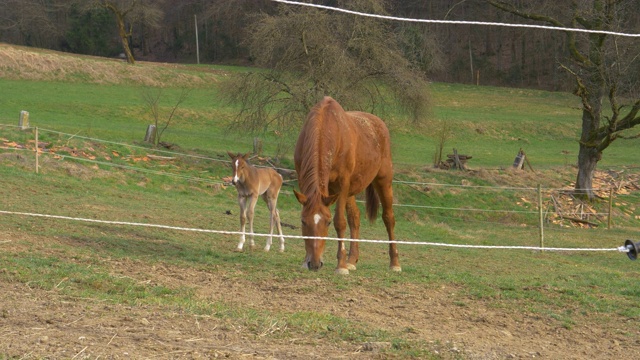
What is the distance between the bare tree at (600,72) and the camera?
28203 mm

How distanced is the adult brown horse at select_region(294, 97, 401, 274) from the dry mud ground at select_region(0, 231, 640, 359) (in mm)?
861

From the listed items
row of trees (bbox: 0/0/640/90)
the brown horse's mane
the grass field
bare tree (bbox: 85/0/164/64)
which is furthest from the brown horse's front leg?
row of trees (bbox: 0/0/640/90)

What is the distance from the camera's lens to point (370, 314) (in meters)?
8.95

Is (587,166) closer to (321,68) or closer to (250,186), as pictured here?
(321,68)

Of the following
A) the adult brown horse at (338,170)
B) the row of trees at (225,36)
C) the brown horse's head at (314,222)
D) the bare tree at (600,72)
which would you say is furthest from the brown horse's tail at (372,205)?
the row of trees at (225,36)

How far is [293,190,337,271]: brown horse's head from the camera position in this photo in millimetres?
10953

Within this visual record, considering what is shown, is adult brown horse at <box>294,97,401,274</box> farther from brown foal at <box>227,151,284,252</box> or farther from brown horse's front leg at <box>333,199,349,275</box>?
brown foal at <box>227,151,284,252</box>

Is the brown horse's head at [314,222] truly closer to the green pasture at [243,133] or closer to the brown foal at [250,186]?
the brown foal at [250,186]

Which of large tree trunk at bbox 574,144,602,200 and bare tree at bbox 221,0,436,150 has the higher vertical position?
bare tree at bbox 221,0,436,150

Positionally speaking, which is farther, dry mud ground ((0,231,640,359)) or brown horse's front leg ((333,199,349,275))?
brown horse's front leg ((333,199,349,275))

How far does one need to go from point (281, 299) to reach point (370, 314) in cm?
105

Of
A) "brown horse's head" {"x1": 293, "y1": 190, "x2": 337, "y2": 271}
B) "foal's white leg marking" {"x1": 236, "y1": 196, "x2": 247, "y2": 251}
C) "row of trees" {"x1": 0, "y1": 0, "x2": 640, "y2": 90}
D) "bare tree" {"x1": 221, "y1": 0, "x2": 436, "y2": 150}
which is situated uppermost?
"row of trees" {"x1": 0, "y1": 0, "x2": 640, "y2": 90}

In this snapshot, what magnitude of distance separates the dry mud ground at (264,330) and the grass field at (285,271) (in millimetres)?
33

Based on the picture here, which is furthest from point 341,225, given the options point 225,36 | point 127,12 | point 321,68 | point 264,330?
point 225,36
